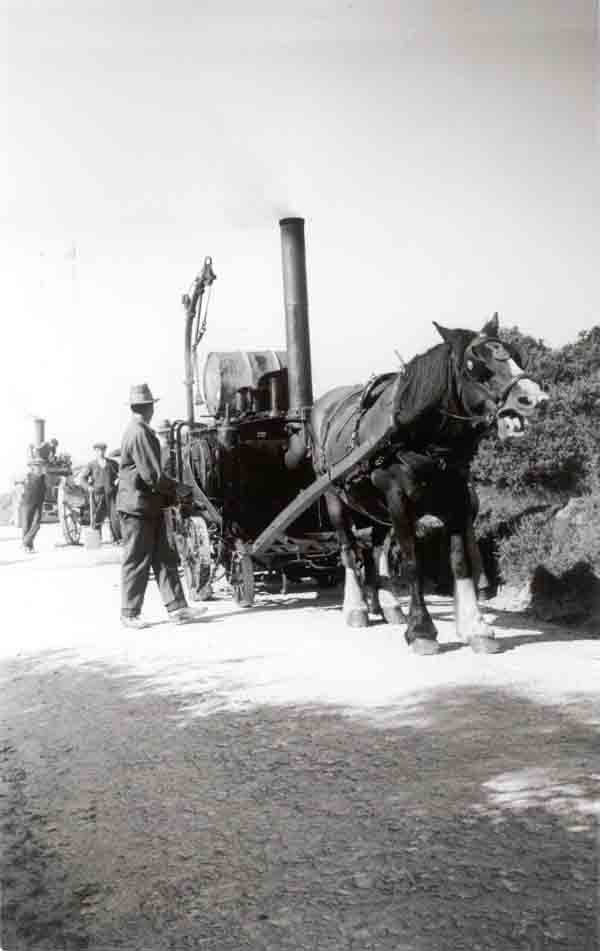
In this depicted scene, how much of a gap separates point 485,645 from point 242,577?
2.92 metres

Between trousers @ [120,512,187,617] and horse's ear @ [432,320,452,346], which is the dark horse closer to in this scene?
horse's ear @ [432,320,452,346]

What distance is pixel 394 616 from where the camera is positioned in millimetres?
6711

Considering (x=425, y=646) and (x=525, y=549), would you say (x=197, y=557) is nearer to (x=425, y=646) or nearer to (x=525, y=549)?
(x=525, y=549)

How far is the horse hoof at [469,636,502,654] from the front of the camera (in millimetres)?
5352

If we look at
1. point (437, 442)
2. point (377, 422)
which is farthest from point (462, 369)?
point (377, 422)

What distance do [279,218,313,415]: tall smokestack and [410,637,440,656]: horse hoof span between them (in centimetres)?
319

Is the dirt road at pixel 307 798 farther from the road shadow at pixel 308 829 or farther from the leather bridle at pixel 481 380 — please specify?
the leather bridle at pixel 481 380

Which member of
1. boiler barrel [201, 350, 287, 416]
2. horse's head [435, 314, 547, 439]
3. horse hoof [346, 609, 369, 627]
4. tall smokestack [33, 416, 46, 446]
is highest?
tall smokestack [33, 416, 46, 446]

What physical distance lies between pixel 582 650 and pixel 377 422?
192cm

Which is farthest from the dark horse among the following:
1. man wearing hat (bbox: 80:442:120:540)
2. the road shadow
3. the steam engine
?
man wearing hat (bbox: 80:442:120:540)

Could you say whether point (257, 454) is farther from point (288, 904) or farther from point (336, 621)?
point (288, 904)

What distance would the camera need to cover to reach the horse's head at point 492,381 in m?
4.98

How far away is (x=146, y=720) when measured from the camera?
4.49m

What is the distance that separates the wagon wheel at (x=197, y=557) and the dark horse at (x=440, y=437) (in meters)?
2.10
